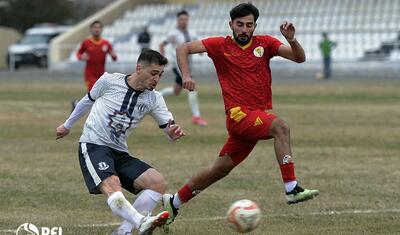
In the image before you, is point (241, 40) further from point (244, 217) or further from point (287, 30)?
point (244, 217)

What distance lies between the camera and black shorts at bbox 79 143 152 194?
733 cm

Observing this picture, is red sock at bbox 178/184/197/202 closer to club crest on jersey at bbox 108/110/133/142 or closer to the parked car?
club crest on jersey at bbox 108/110/133/142

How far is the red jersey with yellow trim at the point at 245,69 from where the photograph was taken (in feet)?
27.2

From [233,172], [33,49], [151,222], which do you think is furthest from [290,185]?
[33,49]

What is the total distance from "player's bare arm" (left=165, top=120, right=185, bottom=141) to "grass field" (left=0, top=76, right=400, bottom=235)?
2.85 feet

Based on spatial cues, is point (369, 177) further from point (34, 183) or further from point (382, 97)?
point (382, 97)

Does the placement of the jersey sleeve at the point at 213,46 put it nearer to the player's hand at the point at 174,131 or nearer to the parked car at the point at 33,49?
the player's hand at the point at 174,131

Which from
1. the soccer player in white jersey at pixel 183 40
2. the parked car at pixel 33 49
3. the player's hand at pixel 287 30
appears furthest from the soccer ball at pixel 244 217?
the parked car at pixel 33 49

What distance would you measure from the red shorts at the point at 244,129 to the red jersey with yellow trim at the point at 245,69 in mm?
99

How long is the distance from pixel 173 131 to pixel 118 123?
0.49 meters

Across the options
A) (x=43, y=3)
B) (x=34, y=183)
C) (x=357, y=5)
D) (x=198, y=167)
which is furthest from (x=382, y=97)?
(x=43, y=3)

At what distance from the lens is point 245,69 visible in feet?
27.3

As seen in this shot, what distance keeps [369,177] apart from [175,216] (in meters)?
3.58

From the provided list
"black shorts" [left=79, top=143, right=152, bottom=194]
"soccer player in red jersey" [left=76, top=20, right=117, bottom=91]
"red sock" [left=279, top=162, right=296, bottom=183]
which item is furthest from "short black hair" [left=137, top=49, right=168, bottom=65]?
"soccer player in red jersey" [left=76, top=20, right=117, bottom=91]
